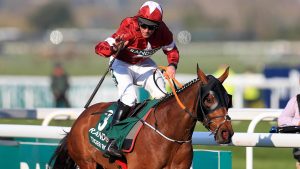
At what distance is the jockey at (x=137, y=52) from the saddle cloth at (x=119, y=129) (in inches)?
2.4

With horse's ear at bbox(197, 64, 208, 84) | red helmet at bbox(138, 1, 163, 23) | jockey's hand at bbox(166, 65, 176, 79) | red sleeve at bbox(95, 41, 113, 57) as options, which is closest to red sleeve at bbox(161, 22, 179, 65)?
jockey's hand at bbox(166, 65, 176, 79)

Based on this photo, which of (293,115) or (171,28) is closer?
(293,115)

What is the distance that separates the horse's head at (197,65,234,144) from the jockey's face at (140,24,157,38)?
0.71 metres

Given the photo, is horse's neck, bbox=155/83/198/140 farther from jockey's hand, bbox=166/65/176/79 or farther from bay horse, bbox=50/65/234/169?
jockey's hand, bbox=166/65/176/79

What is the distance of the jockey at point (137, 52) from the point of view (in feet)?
19.6

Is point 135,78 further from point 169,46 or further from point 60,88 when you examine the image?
point 60,88

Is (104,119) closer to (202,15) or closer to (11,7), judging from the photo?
(202,15)

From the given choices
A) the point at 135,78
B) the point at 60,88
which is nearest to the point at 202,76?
the point at 135,78

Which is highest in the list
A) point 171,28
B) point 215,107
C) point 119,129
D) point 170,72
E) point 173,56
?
point 171,28

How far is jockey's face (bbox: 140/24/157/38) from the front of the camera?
5977 millimetres

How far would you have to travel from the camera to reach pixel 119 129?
19.6 feet

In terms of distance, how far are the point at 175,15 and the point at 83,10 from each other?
899 cm

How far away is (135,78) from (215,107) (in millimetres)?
1259

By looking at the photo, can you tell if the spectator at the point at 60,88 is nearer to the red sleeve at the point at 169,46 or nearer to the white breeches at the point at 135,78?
the white breeches at the point at 135,78
